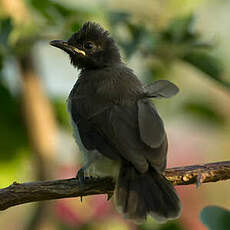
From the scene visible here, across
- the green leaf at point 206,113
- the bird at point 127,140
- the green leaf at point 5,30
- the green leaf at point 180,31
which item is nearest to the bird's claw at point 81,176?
the bird at point 127,140

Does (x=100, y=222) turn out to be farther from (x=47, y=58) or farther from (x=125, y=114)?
(x=47, y=58)

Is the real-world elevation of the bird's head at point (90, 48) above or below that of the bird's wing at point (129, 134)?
above

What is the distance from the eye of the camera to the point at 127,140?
3.53 metres

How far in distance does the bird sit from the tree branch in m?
0.07

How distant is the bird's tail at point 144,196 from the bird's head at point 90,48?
4.00 feet

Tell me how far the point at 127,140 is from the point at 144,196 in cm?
31

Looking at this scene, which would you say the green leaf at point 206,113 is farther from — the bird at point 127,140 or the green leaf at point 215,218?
the green leaf at point 215,218

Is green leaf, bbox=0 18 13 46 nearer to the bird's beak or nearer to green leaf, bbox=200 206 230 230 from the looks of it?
the bird's beak

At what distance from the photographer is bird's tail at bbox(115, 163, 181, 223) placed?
137 inches

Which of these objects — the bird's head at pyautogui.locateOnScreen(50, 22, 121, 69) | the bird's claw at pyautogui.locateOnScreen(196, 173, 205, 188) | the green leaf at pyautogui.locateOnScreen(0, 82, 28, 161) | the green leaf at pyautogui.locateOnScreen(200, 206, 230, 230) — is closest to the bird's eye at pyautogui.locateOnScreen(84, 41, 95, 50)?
the bird's head at pyautogui.locateOnScreen(50, 22, 121, 69)

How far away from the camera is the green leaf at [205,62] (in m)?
3.97

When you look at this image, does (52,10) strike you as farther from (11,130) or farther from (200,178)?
(200,178)

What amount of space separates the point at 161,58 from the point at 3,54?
947 millimetres

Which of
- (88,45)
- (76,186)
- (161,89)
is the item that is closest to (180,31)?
(161,89)
